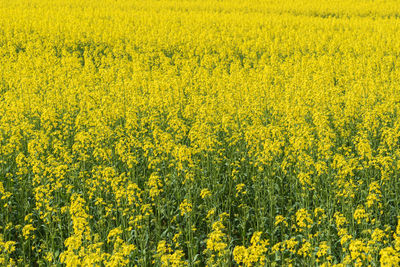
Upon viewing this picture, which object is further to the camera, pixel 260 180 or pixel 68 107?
pixel 68 107

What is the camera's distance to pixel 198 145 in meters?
8.95

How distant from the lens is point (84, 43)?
20406 mm

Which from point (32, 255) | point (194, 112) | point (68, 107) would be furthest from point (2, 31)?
point (32, 255)

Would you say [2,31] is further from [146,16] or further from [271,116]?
[271,116]

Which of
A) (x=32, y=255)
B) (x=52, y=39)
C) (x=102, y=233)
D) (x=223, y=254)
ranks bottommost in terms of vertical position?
(x=32, y=255)

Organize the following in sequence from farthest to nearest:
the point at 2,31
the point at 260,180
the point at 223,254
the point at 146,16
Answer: the point at 146,16 → the point at 2,31 → the point at 260,180 → the point at 223,254

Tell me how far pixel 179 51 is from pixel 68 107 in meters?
10.0

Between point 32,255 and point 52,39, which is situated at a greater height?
point 52,39

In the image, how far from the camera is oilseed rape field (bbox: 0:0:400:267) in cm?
579

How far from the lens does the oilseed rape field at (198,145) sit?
5.79 metres

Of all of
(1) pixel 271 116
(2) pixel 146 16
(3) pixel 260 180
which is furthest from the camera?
(2) pixel 146 16

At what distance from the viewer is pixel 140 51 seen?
63.9ft

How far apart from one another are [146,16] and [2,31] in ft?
27.2

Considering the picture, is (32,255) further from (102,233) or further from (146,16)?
(146,16)
